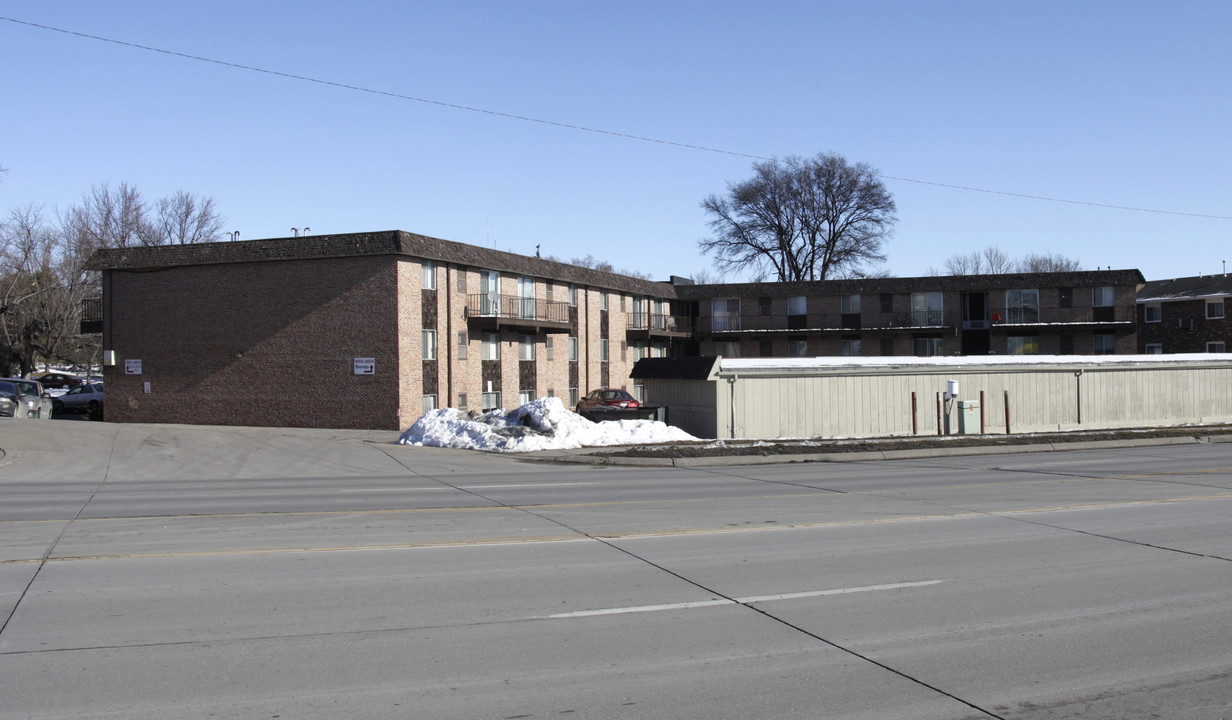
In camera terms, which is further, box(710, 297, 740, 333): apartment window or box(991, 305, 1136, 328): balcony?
box(710, 297, 740, 333): apartment window

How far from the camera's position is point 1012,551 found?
10.1 m

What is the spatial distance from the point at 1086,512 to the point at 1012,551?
145 inches

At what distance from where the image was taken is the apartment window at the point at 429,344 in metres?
37.1

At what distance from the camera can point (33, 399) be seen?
36.3m

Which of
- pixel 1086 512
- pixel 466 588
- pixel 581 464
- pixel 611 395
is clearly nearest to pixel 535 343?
pixel 611 395

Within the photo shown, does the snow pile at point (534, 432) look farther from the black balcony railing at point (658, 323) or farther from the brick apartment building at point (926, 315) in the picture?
the brick apartment building at point (926, 315)

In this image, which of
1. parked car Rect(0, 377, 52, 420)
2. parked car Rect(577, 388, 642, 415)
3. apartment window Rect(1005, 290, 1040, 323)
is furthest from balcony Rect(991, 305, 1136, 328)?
parked car Rect(0, 377, 52, 420)

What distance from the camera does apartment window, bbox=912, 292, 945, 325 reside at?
55.1 meters

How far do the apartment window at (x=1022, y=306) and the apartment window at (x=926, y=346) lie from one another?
406 cm

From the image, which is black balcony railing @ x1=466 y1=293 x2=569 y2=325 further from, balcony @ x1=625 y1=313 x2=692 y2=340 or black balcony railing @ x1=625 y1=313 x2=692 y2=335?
black balcony railing @ x1=625 y1=313 x2=692 y2=335

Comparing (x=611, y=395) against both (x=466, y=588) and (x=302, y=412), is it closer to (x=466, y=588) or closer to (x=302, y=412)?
(x=302, y=412)

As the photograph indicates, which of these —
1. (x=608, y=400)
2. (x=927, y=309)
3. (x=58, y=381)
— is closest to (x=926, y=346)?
(x=927, y=309)

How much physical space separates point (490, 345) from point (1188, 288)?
47.7 m

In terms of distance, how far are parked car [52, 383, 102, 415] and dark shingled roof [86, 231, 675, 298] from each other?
7.33m
